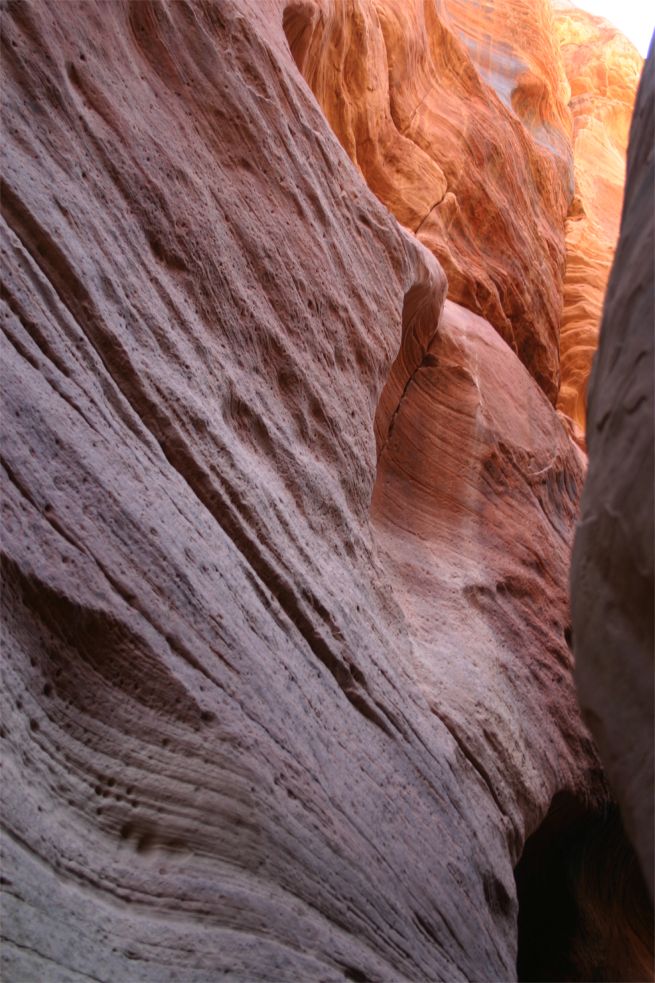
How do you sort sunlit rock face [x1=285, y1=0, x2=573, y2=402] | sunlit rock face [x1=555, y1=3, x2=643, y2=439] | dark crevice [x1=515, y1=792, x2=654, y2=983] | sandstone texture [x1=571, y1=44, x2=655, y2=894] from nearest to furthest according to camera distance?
sandstone texture [x1=571, y1=44, x2=655, y2=894], dark crevice [x1=515, y1=792, x2=654, y2=983], sunlit rock face [x1=285, y1=0, x2=573, y2=402], sunlit rock face [x1=555, y1=3, x2=643, y2=439]

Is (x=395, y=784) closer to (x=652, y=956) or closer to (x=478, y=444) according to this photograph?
(x=478, y=444)

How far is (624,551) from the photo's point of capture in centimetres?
262


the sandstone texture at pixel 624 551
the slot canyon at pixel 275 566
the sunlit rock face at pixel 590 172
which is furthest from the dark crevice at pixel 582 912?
the sunlit rock face at pixel 590 172

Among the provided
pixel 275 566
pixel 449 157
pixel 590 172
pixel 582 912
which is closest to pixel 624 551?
pixel 275 566

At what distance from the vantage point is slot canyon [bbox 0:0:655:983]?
282cm

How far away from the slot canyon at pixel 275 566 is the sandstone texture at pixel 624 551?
0.01 metres

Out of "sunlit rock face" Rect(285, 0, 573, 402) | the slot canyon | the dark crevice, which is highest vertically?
"sunlit rock face" Rect(285, 0, 573, 402)

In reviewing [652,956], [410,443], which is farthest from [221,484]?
[652,956]

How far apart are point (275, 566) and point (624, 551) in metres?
1.76

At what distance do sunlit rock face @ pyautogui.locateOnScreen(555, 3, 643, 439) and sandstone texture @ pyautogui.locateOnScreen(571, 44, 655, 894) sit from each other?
807 centimetres

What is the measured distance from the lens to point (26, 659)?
293cm

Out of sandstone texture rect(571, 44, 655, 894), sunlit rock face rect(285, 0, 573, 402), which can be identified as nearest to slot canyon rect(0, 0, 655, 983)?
sandstone texture rect(571, 44, 655, 894)

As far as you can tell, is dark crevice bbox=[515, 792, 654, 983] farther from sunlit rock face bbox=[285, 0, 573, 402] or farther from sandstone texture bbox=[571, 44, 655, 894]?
sunlit rock face bbox=[285, 0, 573, 402]

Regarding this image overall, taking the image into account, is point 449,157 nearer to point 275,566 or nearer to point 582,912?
point 275,566
